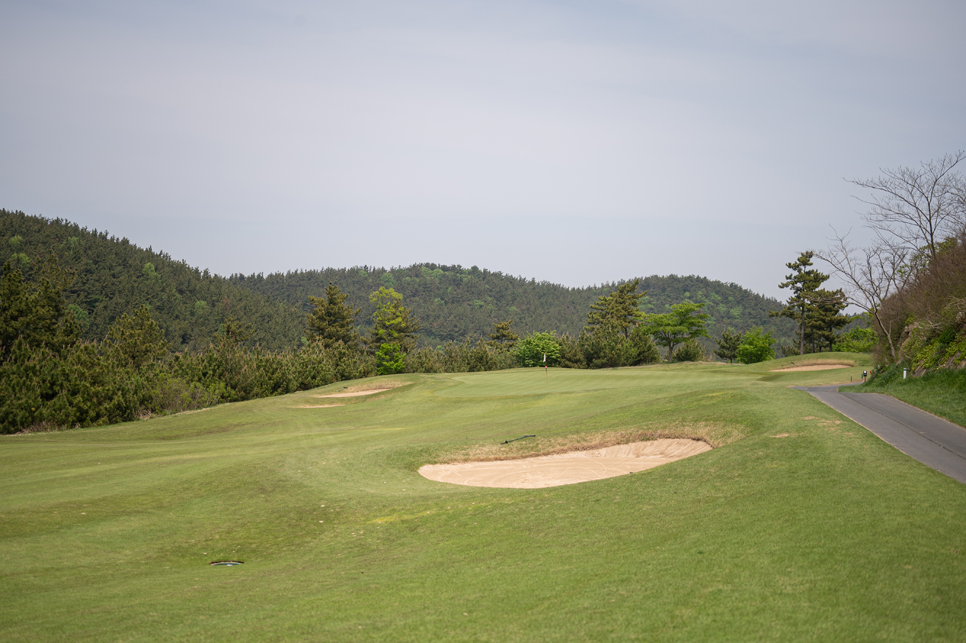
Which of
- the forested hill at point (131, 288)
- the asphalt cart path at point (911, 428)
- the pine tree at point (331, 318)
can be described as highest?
the forested hill at point (131, 288)

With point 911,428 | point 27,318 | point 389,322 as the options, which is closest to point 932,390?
point 911,428

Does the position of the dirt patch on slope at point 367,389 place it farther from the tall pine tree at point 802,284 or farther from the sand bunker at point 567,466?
the tall pine tree at point 802,284

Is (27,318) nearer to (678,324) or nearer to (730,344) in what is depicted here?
(678,324)

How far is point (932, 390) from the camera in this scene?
695 inches

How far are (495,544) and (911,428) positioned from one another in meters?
10.2

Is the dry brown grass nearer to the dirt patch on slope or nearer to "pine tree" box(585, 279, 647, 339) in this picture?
the dirt patch on slope

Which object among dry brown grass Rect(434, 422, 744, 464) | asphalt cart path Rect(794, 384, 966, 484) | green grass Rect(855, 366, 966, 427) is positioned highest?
green grass Rect(855, 366, 966, 427)

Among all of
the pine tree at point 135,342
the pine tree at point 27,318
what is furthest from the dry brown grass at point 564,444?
the pine tree at point 135,342

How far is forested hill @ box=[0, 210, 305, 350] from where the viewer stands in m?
108

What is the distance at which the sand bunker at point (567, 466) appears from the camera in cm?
1425

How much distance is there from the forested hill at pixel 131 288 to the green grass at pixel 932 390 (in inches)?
3778

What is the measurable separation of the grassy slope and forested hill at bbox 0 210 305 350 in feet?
311

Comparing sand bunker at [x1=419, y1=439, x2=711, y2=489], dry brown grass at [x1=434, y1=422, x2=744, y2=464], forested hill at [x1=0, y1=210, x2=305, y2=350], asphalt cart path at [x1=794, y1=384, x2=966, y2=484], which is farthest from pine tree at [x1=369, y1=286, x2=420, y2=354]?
asphalt cart path at [x1=794, y1=384, x2=966, y2=484]

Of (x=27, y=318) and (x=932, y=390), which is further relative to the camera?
(x=27, y=318)
